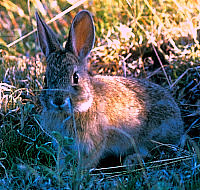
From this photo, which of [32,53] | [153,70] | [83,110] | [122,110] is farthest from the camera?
[32,53]

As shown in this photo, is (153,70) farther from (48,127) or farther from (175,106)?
(48,127)

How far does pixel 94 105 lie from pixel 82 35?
28.1 inches

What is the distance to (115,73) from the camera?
487 centimetres

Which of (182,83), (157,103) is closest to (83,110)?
(157,103)

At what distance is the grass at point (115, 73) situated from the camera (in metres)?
2.84

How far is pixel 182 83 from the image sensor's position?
4.50 meters

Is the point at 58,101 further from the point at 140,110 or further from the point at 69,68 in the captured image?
the point at 140,110

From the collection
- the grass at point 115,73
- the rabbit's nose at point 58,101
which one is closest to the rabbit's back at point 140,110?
the grass at point 115,73

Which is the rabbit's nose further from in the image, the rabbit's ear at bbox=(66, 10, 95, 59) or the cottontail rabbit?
the rabbit's ear at bbox=(66, 10, 95, 59)

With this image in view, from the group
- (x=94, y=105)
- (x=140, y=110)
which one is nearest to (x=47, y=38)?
(x=94, y=105)

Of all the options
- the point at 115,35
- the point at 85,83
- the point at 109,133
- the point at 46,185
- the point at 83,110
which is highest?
the point at 115,35

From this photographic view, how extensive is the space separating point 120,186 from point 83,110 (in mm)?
845

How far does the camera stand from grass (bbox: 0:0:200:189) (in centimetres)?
284

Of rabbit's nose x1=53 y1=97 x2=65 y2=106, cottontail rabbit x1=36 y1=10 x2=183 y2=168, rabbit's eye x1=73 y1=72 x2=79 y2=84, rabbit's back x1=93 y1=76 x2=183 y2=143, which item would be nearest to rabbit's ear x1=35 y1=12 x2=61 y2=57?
cottontail rabbit x1=36 y1=10 x2=183 y2=168
